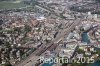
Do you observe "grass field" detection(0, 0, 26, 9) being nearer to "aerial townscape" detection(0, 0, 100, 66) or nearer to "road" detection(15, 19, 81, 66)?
"aerial townscape" detection(0, 0, 100, 66)

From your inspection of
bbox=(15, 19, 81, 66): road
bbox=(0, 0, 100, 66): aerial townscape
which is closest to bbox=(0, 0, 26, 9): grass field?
bbox=(0, 0, 100, 66): aerial townscape

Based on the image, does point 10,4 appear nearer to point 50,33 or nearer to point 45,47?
point 50,33

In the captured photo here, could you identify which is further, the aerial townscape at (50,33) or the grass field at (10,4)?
the grass field at (10,4)

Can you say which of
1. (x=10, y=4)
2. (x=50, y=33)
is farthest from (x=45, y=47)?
(x=10, y=4)

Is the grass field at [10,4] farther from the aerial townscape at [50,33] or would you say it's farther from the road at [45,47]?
the road at [45,47]

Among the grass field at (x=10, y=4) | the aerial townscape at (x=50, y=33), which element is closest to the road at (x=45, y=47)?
the aerial townscape at (x=50, y=33)

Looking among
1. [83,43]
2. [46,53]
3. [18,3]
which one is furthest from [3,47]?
[18,3]

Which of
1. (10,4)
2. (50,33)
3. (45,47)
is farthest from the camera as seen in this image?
(10,4)

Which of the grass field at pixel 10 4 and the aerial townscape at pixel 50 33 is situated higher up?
the grass field at pixel 10 4

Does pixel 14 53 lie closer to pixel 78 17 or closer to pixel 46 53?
pixel 46 53
